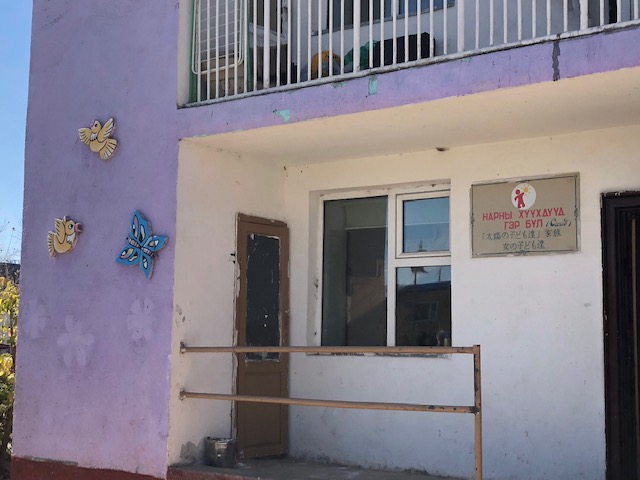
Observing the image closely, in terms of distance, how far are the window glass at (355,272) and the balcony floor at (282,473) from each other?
118 cm

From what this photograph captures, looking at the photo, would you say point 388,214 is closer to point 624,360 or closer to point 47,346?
point 624,360

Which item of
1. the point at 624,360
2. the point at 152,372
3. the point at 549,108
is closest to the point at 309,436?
the point at 152,372

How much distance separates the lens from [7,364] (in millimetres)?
10695

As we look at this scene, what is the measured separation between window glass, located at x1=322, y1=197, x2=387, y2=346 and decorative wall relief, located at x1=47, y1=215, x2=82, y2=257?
2.30m

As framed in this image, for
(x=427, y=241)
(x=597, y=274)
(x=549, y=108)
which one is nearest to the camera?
(x=549, y=108)

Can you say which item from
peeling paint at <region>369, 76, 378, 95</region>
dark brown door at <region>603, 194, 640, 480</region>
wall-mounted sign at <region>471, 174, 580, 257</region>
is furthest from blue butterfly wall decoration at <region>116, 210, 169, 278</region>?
dark brown door at <region>603, 194, 640, 480</region>

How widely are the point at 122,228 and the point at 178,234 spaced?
2.05 feet

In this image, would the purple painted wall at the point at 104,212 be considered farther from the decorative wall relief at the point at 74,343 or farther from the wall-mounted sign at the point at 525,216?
the wall-mounted sign at the point at 525,216

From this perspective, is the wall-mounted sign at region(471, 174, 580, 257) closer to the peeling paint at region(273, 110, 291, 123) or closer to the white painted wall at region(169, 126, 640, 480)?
the white painted wall at region(169, 126, 640, 480)

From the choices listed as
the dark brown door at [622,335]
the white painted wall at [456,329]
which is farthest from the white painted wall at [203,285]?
the dark brown door at [622,335]

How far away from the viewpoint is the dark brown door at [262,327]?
25.3ft

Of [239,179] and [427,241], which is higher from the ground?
[239,179]

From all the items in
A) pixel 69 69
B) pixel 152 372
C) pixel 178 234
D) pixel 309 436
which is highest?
pixel 69 69

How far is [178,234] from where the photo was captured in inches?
281
